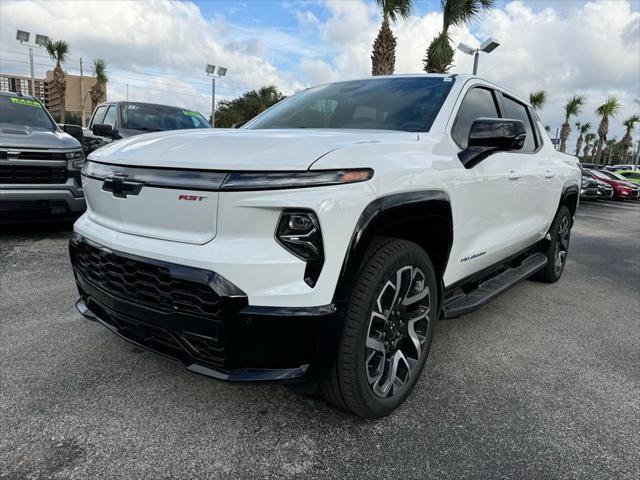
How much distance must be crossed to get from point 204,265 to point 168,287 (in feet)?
0.71

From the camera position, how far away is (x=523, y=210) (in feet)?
12.1

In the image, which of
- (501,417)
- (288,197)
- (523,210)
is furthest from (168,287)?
(523,210)

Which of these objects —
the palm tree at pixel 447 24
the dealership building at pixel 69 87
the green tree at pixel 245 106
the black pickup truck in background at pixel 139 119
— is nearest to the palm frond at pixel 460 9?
the palm tree at pixel 447 24

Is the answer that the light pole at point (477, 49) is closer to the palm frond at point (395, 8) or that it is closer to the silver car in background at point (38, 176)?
the palm frond at point (395, 8)

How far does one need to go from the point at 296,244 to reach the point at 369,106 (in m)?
1.55

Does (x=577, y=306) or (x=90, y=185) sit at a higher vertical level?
(x=90, y=185)

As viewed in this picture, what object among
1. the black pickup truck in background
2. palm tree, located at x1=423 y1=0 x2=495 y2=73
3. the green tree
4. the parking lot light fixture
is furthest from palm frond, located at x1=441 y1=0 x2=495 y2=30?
the green tree

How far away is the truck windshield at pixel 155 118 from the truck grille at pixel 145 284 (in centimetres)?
661

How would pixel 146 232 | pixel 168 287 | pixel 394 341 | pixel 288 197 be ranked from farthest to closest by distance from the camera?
1. pixel 394 341
2. pixel 146 232
3. pixel 168 287
4. pixel 288 197

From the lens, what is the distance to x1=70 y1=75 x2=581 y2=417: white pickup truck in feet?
5.94

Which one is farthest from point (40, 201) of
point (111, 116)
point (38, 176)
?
point (111, 116)

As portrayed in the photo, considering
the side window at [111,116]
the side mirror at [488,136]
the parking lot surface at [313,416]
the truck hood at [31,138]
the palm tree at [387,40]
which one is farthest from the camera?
the palm tree at [387,40]

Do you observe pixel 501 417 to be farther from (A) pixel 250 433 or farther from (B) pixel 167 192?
(B) pixel 167 192

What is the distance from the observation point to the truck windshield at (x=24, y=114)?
6434 millimetres
